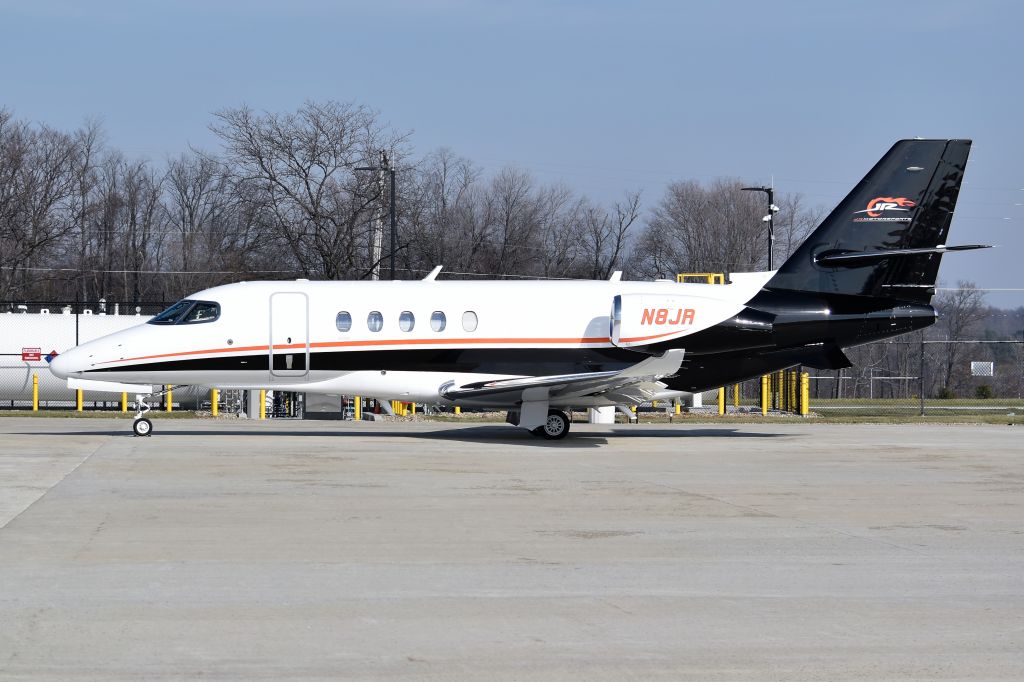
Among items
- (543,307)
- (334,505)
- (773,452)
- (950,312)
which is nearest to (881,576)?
(334,505)

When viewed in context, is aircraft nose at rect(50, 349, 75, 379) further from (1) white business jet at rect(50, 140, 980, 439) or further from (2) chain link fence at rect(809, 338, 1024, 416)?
(2) chain link fence at rect(809, 338, 1024, 416)

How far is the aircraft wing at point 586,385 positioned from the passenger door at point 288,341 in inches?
106

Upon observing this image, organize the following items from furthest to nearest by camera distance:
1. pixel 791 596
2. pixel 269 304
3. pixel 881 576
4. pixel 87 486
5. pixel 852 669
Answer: pixel 269 304, pixel 87 486, pixel 881 576, pixel 791 596, pixel 852 669

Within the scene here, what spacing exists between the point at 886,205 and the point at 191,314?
509 inches

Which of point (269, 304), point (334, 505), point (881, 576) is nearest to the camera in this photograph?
point (881, 576)

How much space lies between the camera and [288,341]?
862 inches

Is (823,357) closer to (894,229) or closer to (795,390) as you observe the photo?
(894,229)

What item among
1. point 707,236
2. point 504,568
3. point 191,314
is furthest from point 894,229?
point 707,236

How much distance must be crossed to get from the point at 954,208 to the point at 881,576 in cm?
1456

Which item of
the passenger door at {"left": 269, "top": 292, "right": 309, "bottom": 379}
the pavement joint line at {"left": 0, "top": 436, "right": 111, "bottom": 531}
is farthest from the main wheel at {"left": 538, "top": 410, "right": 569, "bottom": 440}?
the pavement joint line at {"left": 0, "top": 436, "right": 111, "bottom": 531}

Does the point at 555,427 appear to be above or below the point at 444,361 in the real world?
below

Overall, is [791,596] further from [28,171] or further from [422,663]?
[28,171]

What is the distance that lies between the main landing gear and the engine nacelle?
1790 millimetres

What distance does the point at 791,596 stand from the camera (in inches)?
335
